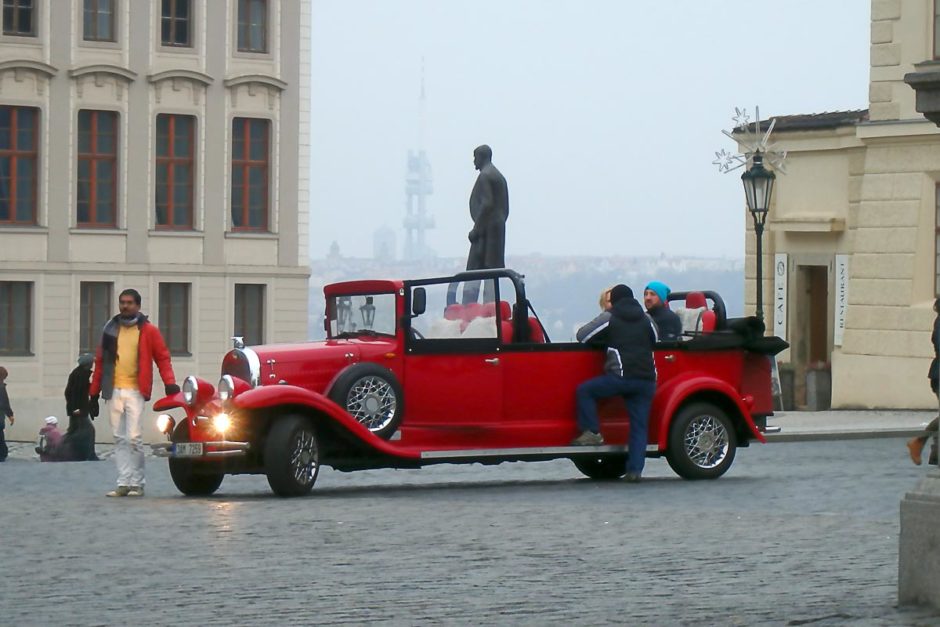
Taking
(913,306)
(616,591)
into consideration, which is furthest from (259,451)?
(913,306)

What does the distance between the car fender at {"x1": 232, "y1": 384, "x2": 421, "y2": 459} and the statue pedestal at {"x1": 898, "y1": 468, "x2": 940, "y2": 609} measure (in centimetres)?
836

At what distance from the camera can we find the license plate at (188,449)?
55.5 feet

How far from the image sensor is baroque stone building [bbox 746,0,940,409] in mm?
34406

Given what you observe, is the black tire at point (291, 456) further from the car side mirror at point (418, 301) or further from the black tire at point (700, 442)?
the black tire at point (700, 442)

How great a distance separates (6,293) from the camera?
5241cm

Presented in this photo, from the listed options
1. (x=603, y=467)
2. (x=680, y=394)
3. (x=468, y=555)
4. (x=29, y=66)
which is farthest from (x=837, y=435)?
(x=29, y=66)

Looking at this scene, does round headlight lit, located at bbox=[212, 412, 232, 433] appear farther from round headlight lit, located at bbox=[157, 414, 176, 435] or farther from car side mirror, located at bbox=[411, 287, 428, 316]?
car side mirror, located at bbox=[411, 287, 428, 316]

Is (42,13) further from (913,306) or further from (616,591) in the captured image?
(616,591)

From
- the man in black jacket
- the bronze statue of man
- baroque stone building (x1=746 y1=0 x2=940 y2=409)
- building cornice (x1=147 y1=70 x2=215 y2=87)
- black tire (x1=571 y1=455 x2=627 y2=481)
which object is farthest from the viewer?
building cornice (x1=147 y1=70 x2=215 y2=87)

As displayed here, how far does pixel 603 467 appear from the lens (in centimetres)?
2019

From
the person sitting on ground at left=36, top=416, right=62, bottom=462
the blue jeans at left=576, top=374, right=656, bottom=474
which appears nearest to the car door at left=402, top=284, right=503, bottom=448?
the blue jeans at left=576, top=374, right=656, bottom=474

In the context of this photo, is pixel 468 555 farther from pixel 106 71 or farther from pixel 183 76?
pixel 183 76

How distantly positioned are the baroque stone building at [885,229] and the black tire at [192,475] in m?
18.6

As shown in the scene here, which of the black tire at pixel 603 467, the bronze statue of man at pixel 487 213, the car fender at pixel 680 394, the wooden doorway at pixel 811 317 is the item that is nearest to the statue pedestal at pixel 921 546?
the car fender at pixel 680 394
